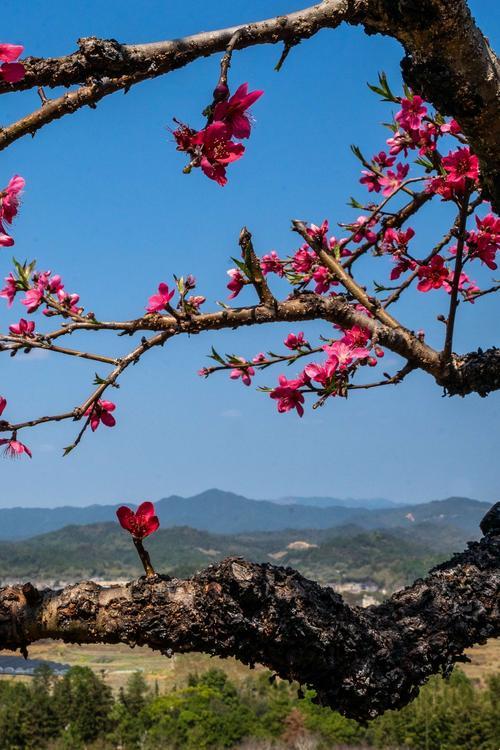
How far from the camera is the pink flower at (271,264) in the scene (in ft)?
13.8

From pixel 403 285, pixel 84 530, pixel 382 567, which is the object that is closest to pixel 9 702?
pixel 403 285

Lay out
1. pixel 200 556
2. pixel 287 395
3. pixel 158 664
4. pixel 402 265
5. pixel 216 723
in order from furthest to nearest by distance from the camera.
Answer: pixel 200 556
pixel 158 664
pixel 216 723
pixel 402 265
pixel 287 395

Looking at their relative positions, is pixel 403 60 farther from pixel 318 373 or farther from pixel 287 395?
pixel 287 395

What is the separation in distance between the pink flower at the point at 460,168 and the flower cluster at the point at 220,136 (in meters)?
1.38

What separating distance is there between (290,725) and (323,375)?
17.0 m

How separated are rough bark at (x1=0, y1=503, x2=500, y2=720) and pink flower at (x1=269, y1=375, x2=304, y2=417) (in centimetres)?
108

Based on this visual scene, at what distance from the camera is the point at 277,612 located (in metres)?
1.95

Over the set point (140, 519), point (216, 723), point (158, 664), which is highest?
point (140, 519)

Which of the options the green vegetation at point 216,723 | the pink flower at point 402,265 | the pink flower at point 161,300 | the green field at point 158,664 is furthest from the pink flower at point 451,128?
the green field at point 158,664

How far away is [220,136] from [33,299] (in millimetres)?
1993

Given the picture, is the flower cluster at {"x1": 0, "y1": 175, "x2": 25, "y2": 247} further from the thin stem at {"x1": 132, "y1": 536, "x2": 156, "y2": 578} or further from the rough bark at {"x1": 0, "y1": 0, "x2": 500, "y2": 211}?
the thin stem at {"x1": 132, "y1": 536, "x2": 156, "y2": 578}

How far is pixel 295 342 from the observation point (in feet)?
11.5

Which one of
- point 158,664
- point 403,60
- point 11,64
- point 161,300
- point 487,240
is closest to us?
point 11,64

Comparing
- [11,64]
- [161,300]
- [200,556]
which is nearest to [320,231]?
[161,300]
